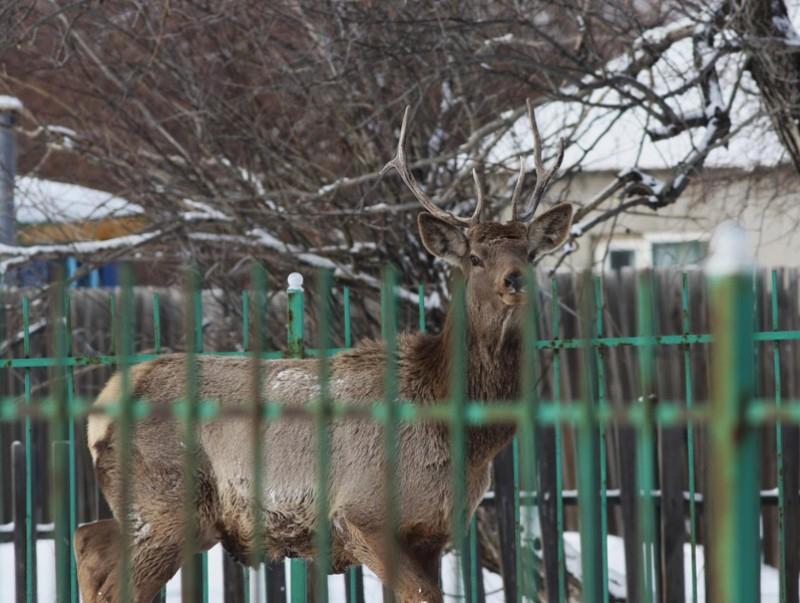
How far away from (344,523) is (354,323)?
3.81 metres

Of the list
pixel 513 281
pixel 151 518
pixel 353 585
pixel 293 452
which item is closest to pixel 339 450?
pixel 293 452

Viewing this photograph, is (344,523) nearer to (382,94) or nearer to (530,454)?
(530,454)

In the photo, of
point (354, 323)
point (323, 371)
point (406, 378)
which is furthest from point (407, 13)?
point (323, 371)


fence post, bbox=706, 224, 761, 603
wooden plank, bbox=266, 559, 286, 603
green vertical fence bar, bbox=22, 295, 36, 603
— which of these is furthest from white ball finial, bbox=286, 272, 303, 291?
fence post, bbox=706, 224, 761, 603

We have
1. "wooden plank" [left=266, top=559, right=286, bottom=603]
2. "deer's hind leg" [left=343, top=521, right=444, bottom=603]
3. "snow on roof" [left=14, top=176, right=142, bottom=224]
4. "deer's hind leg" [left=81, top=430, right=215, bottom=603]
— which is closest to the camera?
"deer's hind leg" [left=343, top=521, right=444, bottom=603]

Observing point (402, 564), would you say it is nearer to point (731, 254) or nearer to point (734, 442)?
point (734, 442)

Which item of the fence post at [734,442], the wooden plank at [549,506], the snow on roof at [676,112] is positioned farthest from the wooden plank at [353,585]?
the fence post at [734,442]

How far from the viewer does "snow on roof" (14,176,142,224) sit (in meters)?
9.02

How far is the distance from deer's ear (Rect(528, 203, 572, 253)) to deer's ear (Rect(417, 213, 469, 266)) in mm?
363

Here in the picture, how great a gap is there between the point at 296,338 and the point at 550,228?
5.09 feet

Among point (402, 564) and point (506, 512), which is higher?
point (402, 564)

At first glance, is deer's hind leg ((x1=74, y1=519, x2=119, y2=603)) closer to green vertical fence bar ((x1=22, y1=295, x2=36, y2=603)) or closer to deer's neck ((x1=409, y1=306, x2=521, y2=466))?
green vertical fence bar ((x1=22, y1=295, x2=36, y2=603))

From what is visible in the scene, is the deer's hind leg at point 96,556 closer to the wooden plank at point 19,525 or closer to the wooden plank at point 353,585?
the wooden plank at point 353,585

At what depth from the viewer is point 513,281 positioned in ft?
16.5
